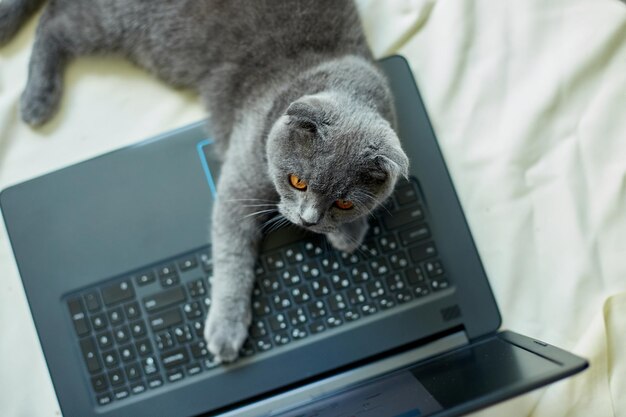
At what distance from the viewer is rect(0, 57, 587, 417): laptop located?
2.83 feet

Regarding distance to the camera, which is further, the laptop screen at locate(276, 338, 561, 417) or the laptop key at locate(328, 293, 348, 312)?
the laptop key at locate(328, 293, 348, 312)

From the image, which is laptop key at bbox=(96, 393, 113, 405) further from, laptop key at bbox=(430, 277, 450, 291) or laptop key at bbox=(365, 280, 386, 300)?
laptop key at bbox=(430, 277, 450, 291)

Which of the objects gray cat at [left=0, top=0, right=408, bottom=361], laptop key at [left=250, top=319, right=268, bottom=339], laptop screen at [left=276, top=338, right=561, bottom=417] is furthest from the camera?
laptop key at [left=250, top=319, right=268, bottom=339]

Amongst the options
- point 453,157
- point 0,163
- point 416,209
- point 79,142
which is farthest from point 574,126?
point 0,163

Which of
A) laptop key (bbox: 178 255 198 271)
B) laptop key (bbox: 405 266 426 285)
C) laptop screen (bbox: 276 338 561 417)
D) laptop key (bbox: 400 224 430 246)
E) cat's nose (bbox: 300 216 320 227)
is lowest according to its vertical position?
laptop screen (bbox: 276 338 561 417)

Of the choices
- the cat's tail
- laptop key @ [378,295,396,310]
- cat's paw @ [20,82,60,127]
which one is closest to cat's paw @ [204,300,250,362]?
laptop key @ [378,295,396,310]

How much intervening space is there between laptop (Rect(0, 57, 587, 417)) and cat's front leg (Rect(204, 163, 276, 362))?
0.8 inches

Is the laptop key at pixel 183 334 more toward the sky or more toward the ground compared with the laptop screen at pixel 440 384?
more toward the sky

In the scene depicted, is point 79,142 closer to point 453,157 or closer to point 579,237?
point 453,157

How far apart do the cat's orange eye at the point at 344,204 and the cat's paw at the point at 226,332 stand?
23 cm

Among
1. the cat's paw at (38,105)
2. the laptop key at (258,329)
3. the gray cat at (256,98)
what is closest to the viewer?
the gray cat at (256,98)

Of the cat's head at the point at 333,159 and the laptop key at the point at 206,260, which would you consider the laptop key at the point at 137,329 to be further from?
the cat's head at the point at 333,159

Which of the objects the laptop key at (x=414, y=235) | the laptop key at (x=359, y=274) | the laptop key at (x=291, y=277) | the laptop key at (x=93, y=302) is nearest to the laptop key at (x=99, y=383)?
the laptop key at (x=93, y=302)

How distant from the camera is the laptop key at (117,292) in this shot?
0.88m
